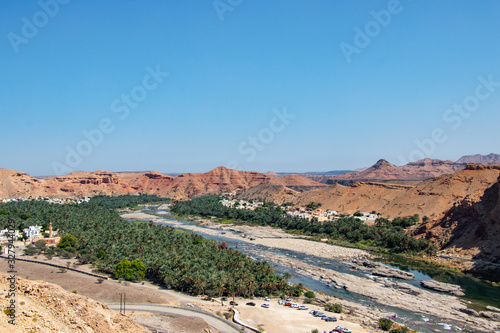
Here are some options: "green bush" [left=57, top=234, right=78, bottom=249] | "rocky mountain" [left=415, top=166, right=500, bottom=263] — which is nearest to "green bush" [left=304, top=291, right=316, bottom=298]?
"rocky mountain" [left=415, top=166, right=500, bottom=263]

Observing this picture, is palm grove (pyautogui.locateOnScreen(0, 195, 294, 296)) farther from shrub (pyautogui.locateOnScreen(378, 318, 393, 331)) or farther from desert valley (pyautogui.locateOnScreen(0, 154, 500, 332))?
shrub (pyautogui.locateOnScreen(378, 318, 393, 331))

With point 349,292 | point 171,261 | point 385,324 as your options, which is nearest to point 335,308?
point 385,324

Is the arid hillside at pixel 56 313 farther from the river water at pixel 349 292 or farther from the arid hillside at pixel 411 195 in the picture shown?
the arid hillside at pixel 411 195

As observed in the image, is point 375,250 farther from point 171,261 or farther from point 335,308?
point 171,261

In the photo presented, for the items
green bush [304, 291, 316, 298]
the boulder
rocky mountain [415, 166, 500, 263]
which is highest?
rocky mountain [415, 166, 500, 263]

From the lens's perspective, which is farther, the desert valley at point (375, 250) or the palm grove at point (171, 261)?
the palm grove at point (171, 261)

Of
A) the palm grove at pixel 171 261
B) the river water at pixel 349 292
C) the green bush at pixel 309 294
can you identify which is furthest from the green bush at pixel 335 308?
the palm grove at pixel 171 261
